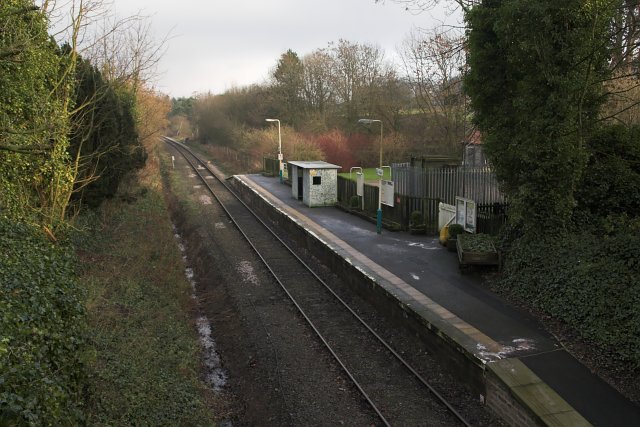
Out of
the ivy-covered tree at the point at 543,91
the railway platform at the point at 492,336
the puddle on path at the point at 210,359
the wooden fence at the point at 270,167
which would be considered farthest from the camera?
the wooden fence at the point at 270,167

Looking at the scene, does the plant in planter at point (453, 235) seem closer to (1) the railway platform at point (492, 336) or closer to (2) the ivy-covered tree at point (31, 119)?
(1) the railway platform at point (492, 336)

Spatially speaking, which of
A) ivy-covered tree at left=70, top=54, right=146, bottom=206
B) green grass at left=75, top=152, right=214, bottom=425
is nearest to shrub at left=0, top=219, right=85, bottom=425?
green grass at left=75, top=152, right=214, bottom=425

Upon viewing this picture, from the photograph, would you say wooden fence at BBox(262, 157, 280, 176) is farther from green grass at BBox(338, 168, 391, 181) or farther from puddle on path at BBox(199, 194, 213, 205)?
puddle on path at BBox(199, 194, 213, 205)

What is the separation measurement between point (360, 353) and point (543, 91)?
6841mm

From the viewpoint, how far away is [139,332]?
1056 cm

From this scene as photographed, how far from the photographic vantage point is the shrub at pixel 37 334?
490cm

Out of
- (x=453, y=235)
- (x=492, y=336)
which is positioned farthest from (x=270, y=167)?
(x=492, y=336)

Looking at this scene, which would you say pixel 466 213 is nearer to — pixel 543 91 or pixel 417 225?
pixel 417 225

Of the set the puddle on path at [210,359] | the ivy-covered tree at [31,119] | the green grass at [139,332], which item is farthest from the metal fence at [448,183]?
the ivy-covered tree at [31,119]

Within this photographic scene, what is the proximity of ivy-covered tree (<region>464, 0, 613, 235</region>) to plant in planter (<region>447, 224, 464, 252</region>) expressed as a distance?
9.68 feet

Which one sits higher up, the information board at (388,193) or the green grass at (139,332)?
the information board at (388,193)

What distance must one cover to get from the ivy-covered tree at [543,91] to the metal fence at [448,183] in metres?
3.92

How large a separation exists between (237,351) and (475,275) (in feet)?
20.0

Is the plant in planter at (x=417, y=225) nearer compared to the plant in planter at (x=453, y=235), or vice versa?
the plant in planter at (x=453, y=235)
